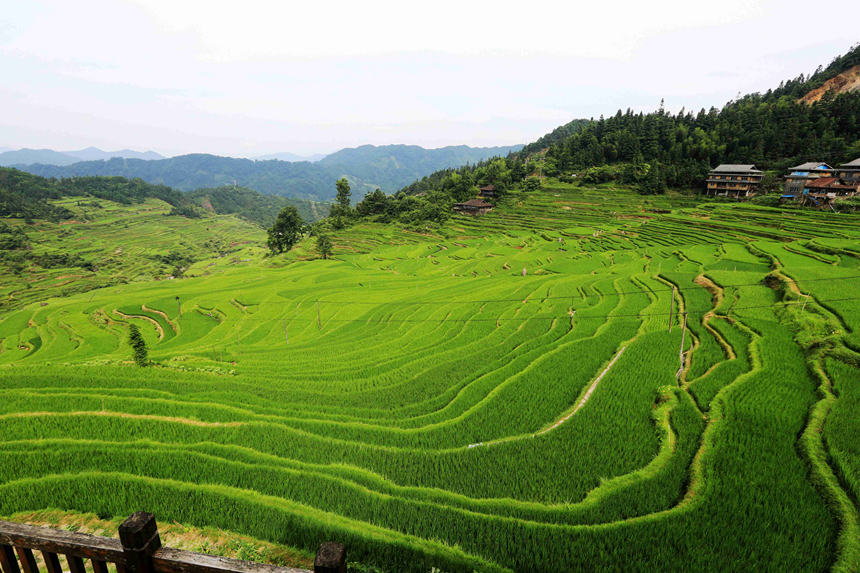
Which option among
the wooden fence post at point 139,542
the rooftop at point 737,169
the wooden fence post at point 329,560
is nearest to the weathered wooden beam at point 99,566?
the wooden fence post at point 139,542

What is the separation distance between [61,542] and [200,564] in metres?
1.05

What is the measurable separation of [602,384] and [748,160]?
2997 inches

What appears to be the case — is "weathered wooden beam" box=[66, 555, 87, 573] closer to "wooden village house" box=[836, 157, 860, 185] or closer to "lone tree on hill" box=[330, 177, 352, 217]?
"wooden village house" box=[836, 157, 860, 185]

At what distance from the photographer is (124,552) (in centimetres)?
246

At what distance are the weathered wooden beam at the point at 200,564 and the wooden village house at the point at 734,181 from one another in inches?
2828

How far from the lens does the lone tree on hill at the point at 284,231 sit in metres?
66.6

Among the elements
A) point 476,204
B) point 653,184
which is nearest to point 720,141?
point 653,184

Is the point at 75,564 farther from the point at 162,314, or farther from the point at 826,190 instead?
the point at 826,190

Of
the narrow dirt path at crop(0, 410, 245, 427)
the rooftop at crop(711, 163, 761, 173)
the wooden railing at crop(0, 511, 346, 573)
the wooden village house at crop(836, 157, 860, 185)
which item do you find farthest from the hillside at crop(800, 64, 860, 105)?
the wooden railing at crop(0, 511, 346, 573)

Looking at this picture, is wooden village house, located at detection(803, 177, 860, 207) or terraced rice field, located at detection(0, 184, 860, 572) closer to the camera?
terraced rice field, located at detection(0, 184, 860, 572)

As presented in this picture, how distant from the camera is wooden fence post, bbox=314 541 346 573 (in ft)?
6.97

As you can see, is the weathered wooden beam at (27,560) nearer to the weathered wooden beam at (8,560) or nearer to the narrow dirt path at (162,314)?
the weathered wooden beam at (8,560)

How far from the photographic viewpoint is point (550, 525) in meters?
5.40

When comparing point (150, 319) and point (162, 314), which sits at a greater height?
point (162, 314)
